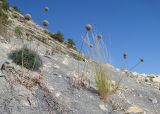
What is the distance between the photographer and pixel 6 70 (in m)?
8.87

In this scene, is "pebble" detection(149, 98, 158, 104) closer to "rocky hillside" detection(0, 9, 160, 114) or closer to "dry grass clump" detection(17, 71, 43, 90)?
"rocky hillside" detection(0, 9, 160, 114)

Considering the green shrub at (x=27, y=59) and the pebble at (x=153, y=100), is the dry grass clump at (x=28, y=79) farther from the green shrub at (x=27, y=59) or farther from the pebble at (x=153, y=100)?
the pebble at (x=153, y=100)

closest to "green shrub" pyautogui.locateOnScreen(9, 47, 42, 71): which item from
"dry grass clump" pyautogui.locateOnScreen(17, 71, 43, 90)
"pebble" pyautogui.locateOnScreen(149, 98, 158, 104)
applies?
"dry grass clump" pyautogui.locateOnScreen(17, 71, 43, 90)

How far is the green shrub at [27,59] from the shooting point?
32.1ft

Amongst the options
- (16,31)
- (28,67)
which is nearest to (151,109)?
(28,67)

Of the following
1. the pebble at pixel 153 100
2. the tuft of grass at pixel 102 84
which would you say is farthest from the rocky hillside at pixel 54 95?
the tuft of grass at pixel 102 84

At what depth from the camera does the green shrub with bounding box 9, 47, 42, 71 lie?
9.78 metres

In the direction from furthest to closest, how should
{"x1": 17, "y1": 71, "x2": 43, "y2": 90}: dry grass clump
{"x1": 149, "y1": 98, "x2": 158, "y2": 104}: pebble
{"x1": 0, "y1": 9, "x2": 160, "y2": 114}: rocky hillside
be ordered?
{"x1": 149, "y1": 98, "x2": 158, "y2": 104}: pebble, {"x1": 17, "y1": 71, "x2": 43, "y2": 90}: dry grass clump, {"x1": 0, "y1": 9, "x2": 160, "y2": 114}: rocky hillside

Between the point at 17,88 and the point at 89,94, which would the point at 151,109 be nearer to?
the point at 89,94

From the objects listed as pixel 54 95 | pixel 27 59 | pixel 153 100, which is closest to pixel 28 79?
pixel 54 95

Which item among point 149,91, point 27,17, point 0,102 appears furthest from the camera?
point 149,91

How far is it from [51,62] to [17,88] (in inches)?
135

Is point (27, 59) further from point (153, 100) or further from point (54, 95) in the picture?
point (153, 100)

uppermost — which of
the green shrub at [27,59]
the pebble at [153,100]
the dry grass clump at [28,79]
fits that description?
the pebble at [153,100]
